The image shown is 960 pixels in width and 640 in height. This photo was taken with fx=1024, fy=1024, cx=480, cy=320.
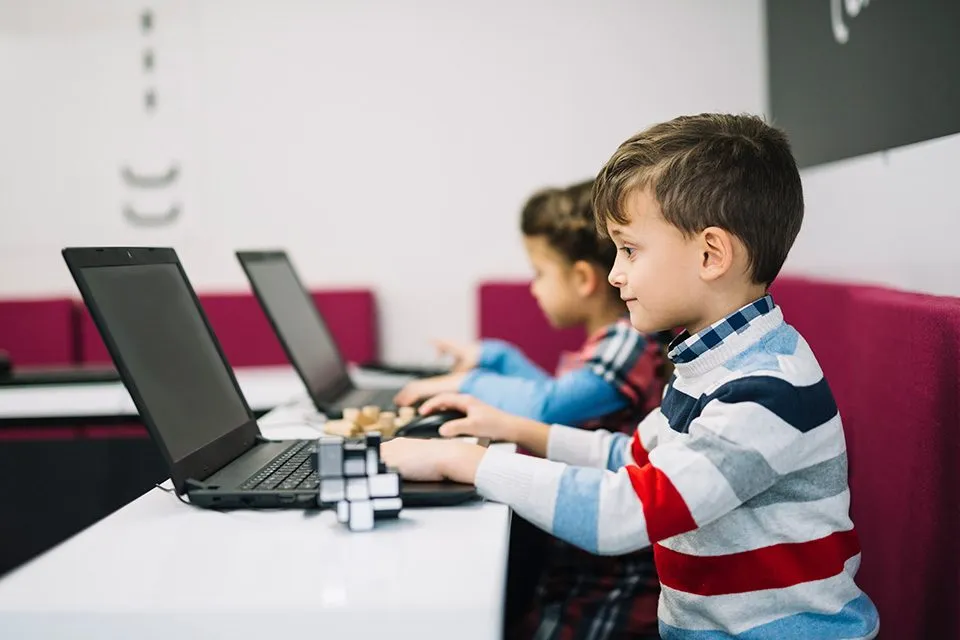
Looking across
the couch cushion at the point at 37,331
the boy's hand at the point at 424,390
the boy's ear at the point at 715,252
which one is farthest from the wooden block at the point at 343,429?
the couch cushion at the point at 37,331

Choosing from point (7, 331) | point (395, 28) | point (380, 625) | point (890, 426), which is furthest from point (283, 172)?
point (380, 625)

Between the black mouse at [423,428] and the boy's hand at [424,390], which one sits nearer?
the black mouse at [423,428]

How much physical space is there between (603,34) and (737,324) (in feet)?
7.72

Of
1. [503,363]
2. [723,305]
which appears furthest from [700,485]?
[503,363]

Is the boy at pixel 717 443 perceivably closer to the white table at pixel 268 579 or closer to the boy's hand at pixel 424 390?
the white table at pixel 268 579

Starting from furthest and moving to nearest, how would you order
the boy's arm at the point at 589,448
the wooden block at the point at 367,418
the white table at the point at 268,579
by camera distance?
the wooden block at the point at 367,418, the boy's arm at the point at 589,448, the white table at the point at 268,579

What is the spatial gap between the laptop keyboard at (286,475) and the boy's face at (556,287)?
0.80 metres

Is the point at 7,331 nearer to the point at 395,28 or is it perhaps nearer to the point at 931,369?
the point at 395,28

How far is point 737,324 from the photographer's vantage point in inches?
44.6

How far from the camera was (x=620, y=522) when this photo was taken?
3.31ft

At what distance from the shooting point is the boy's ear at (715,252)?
3.78ft

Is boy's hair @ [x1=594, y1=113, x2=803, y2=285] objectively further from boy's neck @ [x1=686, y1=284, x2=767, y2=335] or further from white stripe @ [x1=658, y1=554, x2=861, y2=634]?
white stripe @ [x1=658, y1=554, x2=861, y2=634]

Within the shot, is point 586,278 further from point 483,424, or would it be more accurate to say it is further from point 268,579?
point 268,579

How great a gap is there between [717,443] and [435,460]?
32 cm
